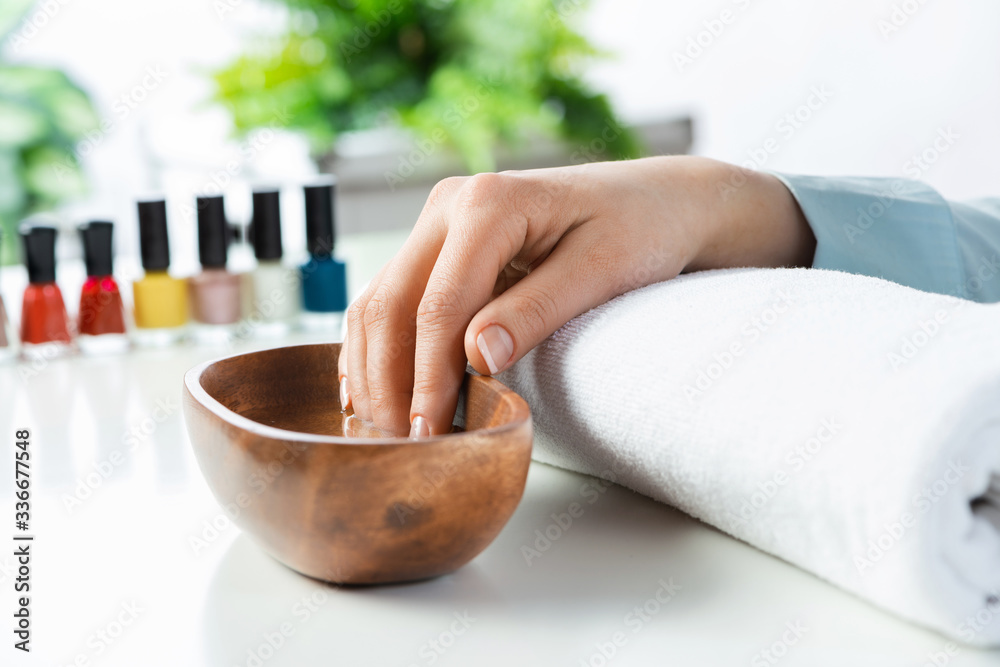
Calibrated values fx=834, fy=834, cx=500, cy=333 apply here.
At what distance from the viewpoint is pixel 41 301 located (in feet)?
2.56

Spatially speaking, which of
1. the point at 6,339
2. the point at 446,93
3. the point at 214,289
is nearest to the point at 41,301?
the point at 6,339

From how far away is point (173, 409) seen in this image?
23.7 inches

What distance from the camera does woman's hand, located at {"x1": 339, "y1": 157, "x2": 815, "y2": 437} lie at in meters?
0.39

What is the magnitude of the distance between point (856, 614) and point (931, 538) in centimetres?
5

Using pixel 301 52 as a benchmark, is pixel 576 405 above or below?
below

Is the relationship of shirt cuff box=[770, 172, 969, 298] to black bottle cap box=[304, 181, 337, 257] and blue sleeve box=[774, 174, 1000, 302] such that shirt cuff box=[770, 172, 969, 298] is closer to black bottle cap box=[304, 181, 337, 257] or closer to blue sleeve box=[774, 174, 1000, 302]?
blue sleeve box=[774, 174, 1000, 302]

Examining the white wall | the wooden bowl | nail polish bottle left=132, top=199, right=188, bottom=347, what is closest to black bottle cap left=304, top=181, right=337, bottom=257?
nail polish bottle left=132, top=199, right=188, bottom=347

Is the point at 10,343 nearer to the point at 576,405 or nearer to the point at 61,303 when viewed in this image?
the point at 61,303

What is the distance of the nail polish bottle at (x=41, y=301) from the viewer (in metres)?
0.77

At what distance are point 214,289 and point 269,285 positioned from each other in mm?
59

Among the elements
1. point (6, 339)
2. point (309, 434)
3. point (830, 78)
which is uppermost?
point (830, 78)

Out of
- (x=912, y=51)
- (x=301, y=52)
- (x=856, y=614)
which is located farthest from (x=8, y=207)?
(x=856, y=614)

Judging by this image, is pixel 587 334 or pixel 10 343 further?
pixel 10 343

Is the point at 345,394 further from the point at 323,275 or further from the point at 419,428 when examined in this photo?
the point at 323,275
